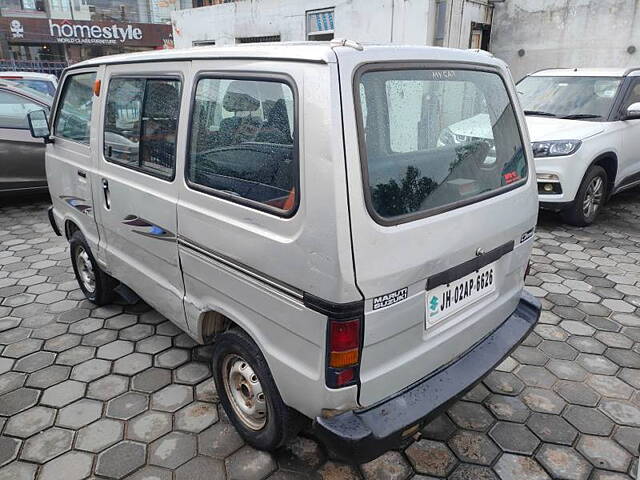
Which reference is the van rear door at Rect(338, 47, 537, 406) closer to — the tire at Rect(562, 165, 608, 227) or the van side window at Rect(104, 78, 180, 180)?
the van side window at Rect(104, 78, 180, 180)

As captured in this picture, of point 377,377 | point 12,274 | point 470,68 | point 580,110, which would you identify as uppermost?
point 470,68

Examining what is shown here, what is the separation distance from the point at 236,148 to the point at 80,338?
2199mm

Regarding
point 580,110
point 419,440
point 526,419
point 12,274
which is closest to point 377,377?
point 419,440

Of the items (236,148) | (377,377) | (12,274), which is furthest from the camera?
(12,274)

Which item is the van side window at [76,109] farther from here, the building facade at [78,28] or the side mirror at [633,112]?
the building facade at [78,28]

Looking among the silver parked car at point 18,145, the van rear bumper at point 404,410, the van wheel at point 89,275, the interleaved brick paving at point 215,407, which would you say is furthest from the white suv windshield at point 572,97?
the silver parked car at point 18,145

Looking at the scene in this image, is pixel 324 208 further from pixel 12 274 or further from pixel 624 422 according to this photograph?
pixel 12 274

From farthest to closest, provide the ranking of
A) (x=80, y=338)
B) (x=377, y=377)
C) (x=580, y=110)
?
(x=580, y=110), (x=80, y=338), (x=377, y=377)

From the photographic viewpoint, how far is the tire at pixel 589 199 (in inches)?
213

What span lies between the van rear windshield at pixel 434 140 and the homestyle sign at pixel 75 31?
31639mm

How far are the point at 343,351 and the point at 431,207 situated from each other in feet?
2.24

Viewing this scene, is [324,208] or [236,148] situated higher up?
[236,148]

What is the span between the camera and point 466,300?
213 cm

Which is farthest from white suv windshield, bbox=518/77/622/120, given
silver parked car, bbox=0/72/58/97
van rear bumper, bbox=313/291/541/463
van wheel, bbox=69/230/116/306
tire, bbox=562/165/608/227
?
silver parked car, bbox=0/72/58/97
